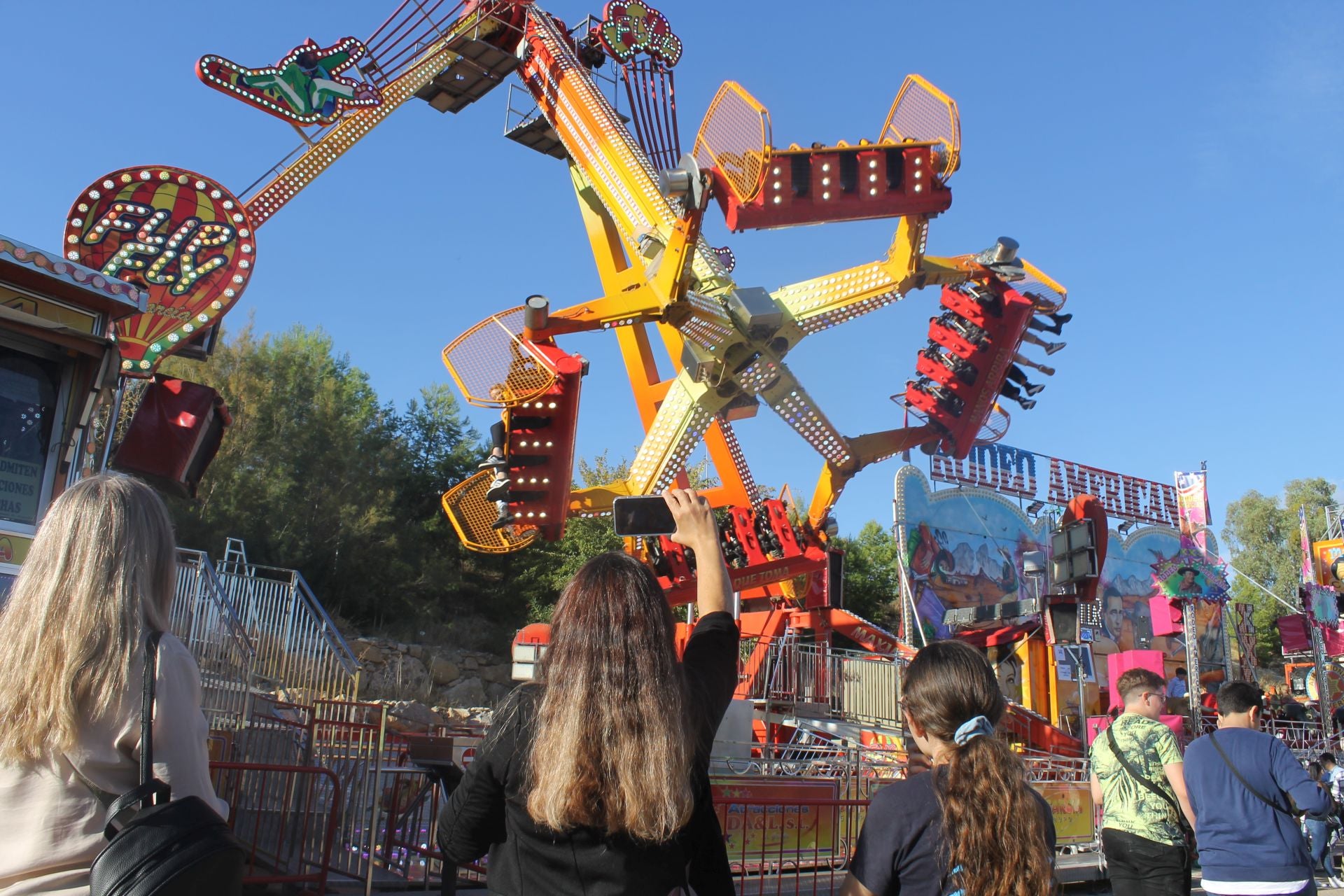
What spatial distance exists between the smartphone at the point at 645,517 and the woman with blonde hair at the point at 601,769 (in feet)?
2.20

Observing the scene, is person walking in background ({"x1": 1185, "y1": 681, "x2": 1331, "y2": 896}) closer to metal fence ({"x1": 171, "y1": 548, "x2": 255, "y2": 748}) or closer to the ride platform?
metal fence ({"x1": 171, "y1": 548, "x2": 255, "y2": 748})

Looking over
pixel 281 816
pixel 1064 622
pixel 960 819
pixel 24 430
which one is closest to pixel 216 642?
pixel 281 816

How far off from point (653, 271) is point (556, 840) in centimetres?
1112

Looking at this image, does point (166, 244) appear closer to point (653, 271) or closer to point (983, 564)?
point (653, 271)

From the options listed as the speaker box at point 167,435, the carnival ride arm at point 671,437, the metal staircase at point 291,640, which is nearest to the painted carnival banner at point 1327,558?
the carnival ride arm at point 671,437

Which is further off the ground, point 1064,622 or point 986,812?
point 1064,622

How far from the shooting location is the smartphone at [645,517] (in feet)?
10.5

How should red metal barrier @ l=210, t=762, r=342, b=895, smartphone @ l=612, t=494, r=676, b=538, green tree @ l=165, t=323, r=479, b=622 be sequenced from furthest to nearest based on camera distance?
green tree @ l=165, t=323, r=479, b=622 < red metal barrier @ l=210, t=762, r=342, b=895 < smartphone @ l=612, t=494, r=676, b=538

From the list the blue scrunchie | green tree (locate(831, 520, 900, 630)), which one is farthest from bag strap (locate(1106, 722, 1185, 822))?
green tree (locate(831, 520, 900, 630))

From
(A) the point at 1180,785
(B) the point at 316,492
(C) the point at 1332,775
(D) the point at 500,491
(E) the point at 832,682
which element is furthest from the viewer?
(B) the point at 316,492

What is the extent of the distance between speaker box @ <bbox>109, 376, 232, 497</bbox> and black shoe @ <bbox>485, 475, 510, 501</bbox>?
13.1 feet

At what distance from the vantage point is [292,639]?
11680 mm

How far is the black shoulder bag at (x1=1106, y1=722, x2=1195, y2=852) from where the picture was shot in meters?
5.01

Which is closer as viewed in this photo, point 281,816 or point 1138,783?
point 1138,783
